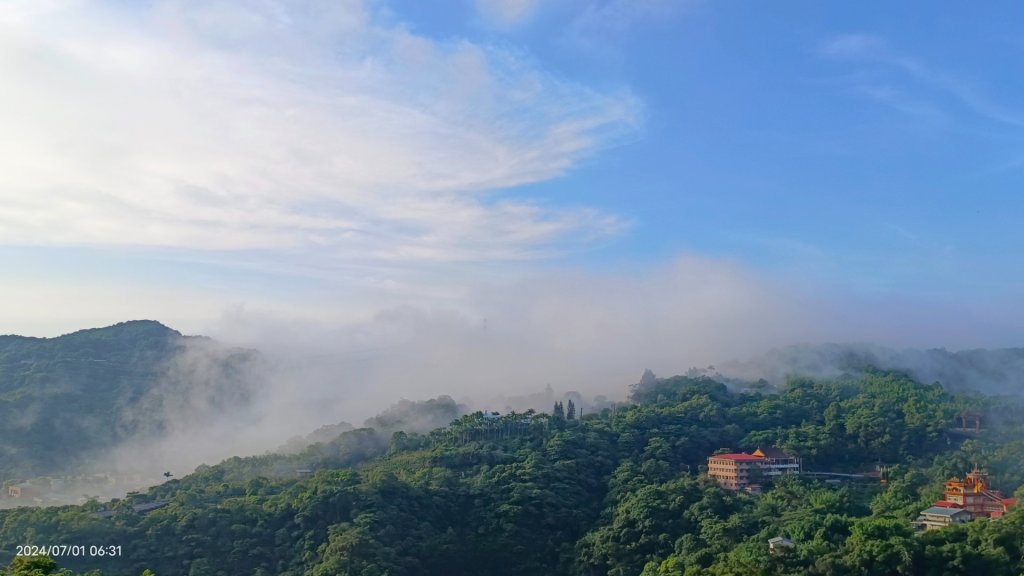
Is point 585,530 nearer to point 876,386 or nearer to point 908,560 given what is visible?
point 908,560

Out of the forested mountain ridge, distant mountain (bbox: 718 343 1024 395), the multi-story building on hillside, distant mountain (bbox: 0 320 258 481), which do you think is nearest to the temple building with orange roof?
the forested mountain ridge

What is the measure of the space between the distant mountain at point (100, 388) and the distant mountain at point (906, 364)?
152 ft

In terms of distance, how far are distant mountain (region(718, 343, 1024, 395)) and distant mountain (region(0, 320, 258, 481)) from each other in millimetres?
46354

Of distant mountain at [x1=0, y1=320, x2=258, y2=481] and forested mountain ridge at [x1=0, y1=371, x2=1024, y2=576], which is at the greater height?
distant mountain at [x1=0, y1=320, x2=258, y2=481]

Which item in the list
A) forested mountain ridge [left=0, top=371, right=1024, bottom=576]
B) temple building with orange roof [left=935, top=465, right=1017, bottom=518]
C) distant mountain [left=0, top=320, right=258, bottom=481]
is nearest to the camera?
forested mountain ridge [left=0, top=371, right=1024, bottom=576]

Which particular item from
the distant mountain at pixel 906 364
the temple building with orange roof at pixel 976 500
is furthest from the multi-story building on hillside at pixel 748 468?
the distant mountain at pixel 906 364

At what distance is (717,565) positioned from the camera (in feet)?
97.5

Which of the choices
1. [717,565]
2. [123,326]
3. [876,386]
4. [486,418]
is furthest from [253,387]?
[717,565]

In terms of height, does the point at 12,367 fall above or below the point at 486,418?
above

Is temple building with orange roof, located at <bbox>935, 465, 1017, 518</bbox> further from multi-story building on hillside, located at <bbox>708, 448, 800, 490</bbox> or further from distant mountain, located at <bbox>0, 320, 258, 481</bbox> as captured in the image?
distant mountain, located at <bbox>0, 320, 258, 481</bbox>

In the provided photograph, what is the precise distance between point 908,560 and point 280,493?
88.1 feet

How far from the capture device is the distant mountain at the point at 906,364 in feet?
228

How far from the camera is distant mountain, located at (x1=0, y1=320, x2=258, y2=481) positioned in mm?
60656

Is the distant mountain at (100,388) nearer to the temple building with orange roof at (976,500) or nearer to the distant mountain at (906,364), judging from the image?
the distant mountain at (906,364)
